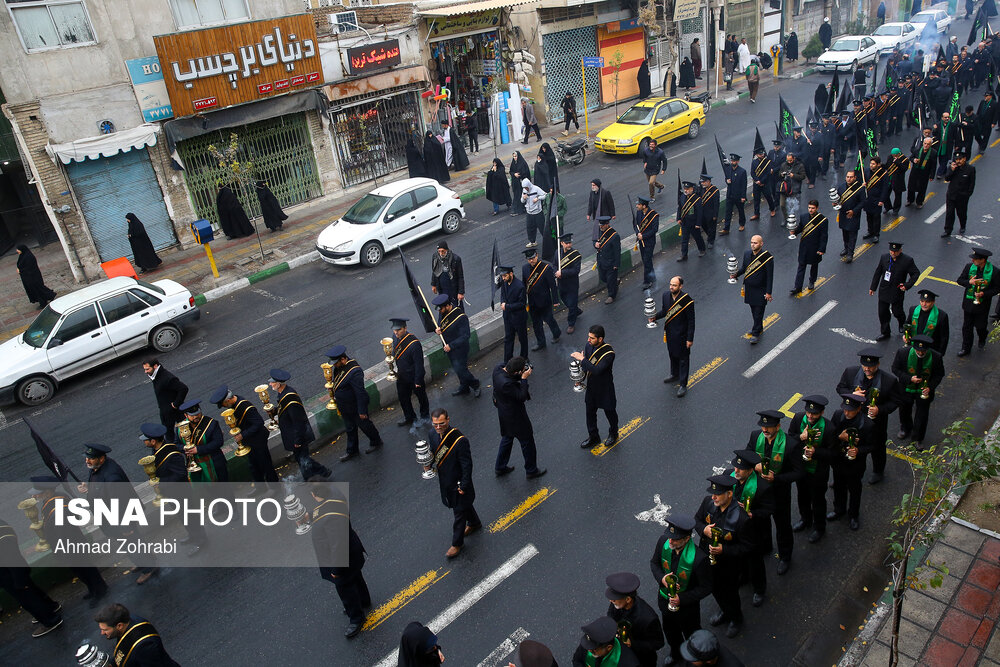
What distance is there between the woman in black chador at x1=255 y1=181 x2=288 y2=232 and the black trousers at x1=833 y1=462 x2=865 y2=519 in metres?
15.5

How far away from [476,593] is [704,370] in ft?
16.5

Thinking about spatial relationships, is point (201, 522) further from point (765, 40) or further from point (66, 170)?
point (765, 40)

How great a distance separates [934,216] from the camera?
48.9ft

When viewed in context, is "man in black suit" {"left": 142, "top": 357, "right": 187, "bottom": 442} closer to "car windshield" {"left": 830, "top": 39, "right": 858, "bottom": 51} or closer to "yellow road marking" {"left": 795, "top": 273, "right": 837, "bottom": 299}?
"yellow road marking" {"left": 795, "top": 273, "right": 837, "bottom": 299}

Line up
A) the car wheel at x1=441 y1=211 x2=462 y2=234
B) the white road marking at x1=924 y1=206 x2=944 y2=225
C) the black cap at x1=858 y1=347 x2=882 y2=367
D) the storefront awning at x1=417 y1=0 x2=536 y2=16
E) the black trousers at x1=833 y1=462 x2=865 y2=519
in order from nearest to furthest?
1. the black trousers at x1=833 y1=462 x2=865 y2=519
2. the black cap at x1=858 y1=347 x2=882 y2=367
3. the white road marking at x1=924 y1=206 x2=944 y2=225
4. the car wheel at x1=441 y1=211 x2=462 y2=234
5. the storefront awning at x1=417 y1=0 x2=536 y2=16

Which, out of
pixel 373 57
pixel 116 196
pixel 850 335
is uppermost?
pixel 373 57

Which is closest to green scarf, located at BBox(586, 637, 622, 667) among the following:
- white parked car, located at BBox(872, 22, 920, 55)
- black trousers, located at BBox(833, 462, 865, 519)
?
black trousers, located at BBox(833, 462, 865, 519)

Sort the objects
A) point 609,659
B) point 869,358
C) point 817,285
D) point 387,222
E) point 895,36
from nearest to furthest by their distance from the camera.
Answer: point 609,659 → point 869,358 → point 817,285 → point 387,222 → point 895,36

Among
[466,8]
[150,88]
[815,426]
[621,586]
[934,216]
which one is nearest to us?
[621,586]

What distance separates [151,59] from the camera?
17078 millimetres

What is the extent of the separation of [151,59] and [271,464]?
42.3 feet

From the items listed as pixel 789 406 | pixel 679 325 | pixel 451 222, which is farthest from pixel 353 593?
pixel 451 222

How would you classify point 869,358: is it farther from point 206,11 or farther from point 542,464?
point 206,11

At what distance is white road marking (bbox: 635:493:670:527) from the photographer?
25.1ft
